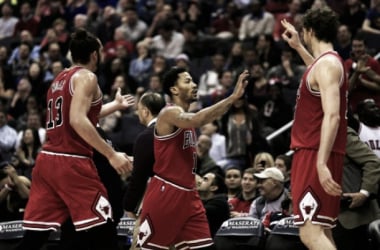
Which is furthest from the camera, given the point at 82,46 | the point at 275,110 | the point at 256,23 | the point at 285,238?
the point at 256,23

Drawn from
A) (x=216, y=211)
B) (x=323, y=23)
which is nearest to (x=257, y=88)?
(x=216, y=211)

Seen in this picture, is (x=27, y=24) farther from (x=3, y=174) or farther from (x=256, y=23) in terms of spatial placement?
(x=3, y=174)

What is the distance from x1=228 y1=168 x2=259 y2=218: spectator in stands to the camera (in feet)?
37.4

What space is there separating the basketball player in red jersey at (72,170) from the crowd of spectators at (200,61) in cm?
321

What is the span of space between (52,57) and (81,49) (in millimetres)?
9965

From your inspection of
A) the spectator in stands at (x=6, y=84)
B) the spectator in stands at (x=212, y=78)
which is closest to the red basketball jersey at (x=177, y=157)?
the spectator in stands at (x=212, y=78)

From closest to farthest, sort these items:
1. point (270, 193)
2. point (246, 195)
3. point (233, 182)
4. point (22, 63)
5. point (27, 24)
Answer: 1. point (270, 193)
2. point (246, 195)
3. point (233, 182)
4. point (22, 63)
5. point (27, 24)

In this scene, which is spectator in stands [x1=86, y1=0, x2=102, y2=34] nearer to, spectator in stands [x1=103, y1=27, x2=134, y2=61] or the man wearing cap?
spectator in stands [x1=103, y1=27, x2=134, y2=61]

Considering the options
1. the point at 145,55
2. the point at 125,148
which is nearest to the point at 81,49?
the point at 125,148

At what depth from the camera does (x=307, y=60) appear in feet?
28.0

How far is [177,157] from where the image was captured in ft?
27.9

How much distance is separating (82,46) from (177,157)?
4.03 feet

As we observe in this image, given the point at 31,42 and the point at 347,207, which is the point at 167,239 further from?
the point at 31,42

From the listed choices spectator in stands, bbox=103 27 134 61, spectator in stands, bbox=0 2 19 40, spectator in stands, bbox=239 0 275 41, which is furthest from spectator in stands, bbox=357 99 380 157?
spectator in stands, bbox=0 2 19 40
